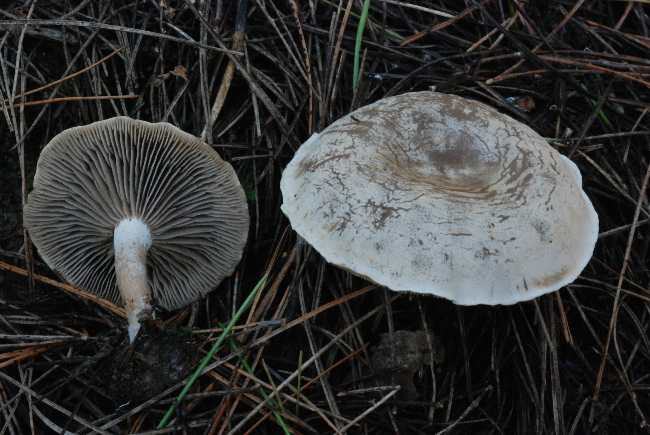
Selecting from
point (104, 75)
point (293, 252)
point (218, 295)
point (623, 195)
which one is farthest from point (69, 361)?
point (623, 195)

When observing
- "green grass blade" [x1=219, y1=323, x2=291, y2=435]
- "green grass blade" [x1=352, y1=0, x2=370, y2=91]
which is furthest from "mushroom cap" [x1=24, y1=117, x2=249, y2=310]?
"green grass blade" [x1=352, y1=0, x2=370, y2=91]

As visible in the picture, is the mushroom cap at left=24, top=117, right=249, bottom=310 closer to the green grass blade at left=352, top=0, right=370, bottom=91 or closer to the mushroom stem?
the mushroom stem

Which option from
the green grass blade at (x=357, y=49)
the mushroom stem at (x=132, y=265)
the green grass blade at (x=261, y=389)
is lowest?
the green grass blade at (x=261, y=389)

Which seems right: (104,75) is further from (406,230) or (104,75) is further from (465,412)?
(465,412)

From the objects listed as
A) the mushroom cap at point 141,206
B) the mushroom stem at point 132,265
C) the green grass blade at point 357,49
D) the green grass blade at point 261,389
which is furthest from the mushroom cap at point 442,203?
the mushroom stem at point 132,265

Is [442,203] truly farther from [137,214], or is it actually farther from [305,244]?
[137,214]

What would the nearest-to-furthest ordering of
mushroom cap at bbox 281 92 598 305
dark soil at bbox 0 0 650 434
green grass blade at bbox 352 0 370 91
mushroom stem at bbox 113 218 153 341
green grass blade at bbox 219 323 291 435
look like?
mushroom cap at bbox 281 92 598 305
green grass blade at bbox 219 323 291 435
dark soil at bbox 0 0 650 434
mushroom stem at bbox 113 218 153 341
green grass blade at bbox 352 0 370 91

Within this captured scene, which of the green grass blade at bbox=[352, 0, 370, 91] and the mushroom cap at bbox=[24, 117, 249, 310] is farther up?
the green grass blade at bbox=[352, 0, 370, 91]

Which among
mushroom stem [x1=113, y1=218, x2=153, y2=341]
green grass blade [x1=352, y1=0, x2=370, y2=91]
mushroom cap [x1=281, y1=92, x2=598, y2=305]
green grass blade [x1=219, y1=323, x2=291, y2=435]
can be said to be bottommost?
green grass blade [x1=219, y1=323, x2=291, y2=435]

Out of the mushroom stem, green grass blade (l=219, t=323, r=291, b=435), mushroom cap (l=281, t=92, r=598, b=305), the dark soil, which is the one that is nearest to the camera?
mushroom cap (l=281, t=92, r=598, b=305)

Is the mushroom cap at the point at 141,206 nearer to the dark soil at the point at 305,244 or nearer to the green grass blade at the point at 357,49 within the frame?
the dark soil at the point at 305,244
